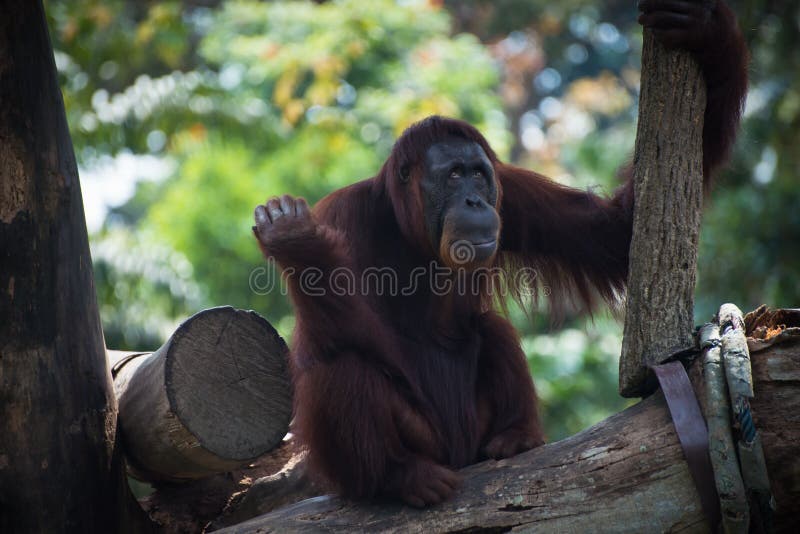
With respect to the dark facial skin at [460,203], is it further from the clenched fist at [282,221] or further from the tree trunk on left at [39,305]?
the tree trunk on left at [39,305]

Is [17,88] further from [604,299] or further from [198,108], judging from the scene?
[198,108]

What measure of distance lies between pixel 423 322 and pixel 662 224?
4.26 ft

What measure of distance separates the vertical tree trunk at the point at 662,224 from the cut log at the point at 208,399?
4.75 ft

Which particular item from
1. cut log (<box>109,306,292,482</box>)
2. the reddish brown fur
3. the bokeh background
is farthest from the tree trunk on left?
the bokeh background

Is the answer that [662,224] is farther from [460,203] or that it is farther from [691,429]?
[460,203]

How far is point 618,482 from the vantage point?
9.66 feet

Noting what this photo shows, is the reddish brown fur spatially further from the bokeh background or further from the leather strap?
the bokeh background

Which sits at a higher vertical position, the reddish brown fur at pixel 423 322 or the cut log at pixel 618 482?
the reddish brown fur at pixel 423 322

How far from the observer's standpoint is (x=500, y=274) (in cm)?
448

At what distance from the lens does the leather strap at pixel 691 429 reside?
9.31 ft

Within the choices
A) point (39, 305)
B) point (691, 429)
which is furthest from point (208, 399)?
point (691, 429)

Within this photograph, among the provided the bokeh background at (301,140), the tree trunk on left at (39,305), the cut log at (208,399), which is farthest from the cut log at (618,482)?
the bokeh background at (301,140)

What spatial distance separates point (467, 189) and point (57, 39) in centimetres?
750

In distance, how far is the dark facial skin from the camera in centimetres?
378
